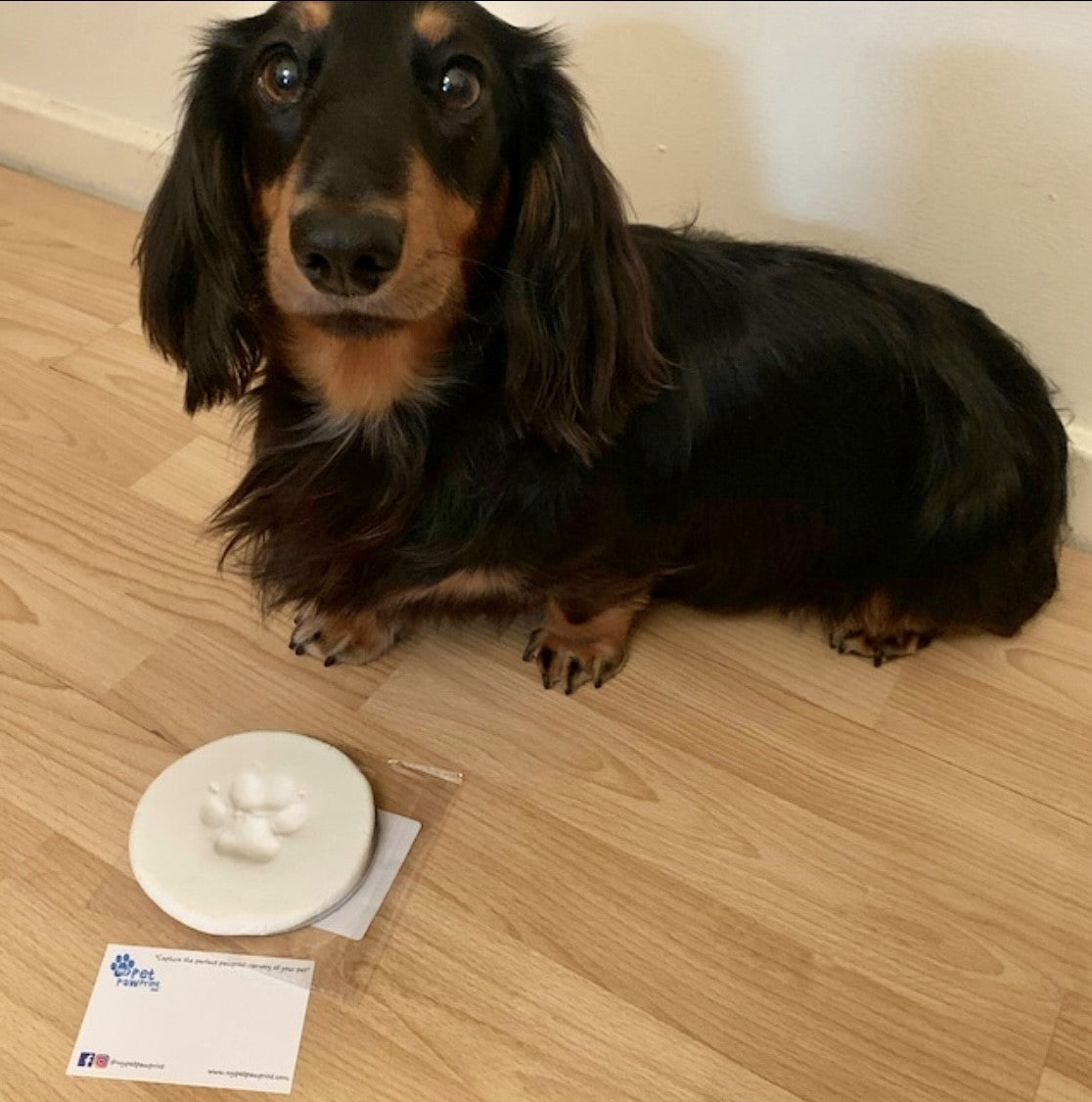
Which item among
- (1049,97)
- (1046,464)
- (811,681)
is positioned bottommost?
(811,681)

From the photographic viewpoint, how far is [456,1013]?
1.20 metres

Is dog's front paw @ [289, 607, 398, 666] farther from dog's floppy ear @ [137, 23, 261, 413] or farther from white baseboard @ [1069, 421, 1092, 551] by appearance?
white baseboard @ [1069, 421, 1092, 551]

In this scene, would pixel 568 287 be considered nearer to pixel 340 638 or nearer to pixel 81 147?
pixel 340 638

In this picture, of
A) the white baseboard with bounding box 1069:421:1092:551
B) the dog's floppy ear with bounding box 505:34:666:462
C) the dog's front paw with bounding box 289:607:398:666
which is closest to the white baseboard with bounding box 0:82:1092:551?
the dog's front paw with bounding box 289:607:398:666

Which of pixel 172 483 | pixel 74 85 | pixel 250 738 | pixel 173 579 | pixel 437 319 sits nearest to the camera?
pixel 437 319

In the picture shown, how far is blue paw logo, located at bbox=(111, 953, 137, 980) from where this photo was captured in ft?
3.95

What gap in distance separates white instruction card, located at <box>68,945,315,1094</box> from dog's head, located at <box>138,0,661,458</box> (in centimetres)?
65

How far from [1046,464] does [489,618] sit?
2.62ft

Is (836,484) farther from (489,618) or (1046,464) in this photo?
(489,618)

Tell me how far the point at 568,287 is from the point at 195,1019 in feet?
2.92

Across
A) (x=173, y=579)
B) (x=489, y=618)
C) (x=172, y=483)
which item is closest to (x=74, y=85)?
(x=172, y=483)

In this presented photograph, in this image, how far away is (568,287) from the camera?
117cm

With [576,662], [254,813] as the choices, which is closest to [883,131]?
[576,662]

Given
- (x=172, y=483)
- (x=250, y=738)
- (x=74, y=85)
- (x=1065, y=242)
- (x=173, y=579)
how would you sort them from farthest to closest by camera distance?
(x=74, y=85), (x=172, y=483), (x=173, y=579), (x=1065, y=242), (x=250, y=738)
